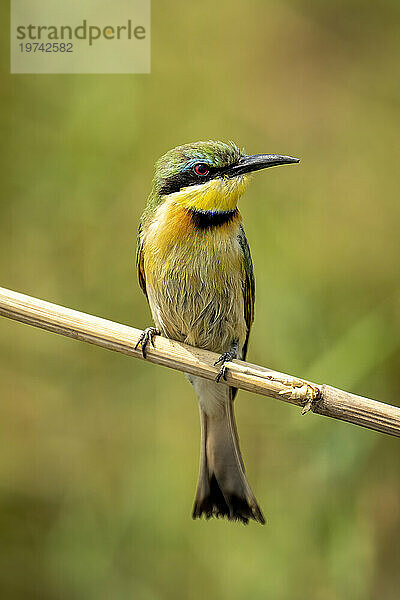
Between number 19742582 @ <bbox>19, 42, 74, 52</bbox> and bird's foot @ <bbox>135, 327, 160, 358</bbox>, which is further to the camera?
number 19742582 @ <bbox>19, 42, 74, 52</bbox>

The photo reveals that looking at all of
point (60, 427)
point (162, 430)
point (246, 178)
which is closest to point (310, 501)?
point (162, 430)

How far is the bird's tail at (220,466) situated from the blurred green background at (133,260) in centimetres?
34

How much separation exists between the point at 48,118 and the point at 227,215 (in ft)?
4.24

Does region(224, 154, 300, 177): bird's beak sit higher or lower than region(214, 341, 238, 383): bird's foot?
higher

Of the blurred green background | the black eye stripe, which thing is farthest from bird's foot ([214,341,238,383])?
the blurred green background

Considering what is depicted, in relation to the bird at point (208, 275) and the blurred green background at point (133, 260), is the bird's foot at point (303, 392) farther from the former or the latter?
the blurred green background at point (133, 260)

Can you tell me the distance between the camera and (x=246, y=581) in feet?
10.1

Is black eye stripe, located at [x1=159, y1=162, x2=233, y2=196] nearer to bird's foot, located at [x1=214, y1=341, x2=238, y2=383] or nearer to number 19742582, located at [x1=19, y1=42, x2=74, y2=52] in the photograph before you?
bird's foot, located at [x1=214, y1=341, x2=238, y2=383]

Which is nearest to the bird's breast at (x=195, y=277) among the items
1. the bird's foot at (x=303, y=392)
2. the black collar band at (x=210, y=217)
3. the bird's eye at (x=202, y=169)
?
the black collar band at (x=210, y=217)

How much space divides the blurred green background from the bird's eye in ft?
2.96

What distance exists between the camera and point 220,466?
114 inches

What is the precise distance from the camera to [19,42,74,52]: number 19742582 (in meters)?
3.31

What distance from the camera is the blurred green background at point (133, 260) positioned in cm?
319

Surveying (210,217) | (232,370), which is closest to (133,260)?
(210,217)
